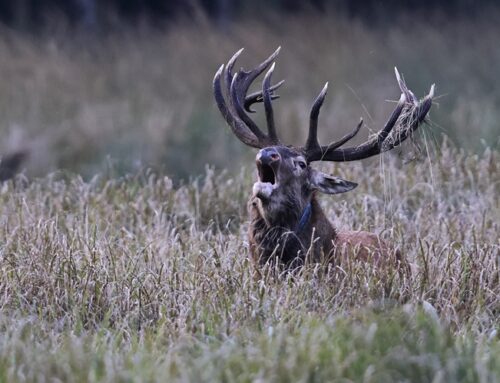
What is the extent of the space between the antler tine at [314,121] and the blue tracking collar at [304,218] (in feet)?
1.09

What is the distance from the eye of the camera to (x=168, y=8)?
16.9m

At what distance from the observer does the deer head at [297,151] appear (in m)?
6.91

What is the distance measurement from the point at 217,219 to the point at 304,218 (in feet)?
6.33

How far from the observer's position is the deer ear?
23.7 ft

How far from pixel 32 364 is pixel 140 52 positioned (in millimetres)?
10089

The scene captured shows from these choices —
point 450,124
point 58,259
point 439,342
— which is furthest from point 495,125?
point 439,342

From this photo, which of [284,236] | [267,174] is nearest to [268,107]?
[267,174]

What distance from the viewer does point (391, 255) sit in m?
6.73

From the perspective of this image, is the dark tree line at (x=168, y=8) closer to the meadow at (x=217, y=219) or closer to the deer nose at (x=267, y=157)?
the meadow at (x=217, y=219)

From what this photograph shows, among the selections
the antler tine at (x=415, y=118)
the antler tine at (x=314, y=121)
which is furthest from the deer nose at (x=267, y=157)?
the antler tine at (x=415, y=118)

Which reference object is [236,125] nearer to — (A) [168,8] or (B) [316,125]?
(B) [316,125]

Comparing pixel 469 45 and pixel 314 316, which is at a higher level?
pixel 469 45

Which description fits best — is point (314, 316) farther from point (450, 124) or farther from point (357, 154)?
point (450, 124)

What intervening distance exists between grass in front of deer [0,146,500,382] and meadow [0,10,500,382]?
0.05 ft
